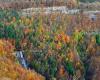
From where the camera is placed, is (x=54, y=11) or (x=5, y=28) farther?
(x=54, y=11)

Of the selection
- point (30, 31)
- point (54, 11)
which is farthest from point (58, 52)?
point (54, 11)

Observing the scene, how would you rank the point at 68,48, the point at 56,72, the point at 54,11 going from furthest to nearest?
the point at 54,11, the point at 68,48, the point at 56,72

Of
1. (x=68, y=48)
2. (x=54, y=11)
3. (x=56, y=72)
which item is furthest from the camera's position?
(x=54, y=11)

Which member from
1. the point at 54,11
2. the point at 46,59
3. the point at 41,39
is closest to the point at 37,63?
the point at 46,59

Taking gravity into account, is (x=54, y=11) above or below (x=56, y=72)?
above

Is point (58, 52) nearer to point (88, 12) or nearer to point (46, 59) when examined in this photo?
point (46, 59)

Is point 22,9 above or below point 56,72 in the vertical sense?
above

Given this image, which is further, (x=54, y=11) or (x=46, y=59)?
(x=54, y=11)

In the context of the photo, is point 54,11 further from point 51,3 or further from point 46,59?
point 46,59

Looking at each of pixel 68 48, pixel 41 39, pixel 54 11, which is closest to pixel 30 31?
pixel 41 39
